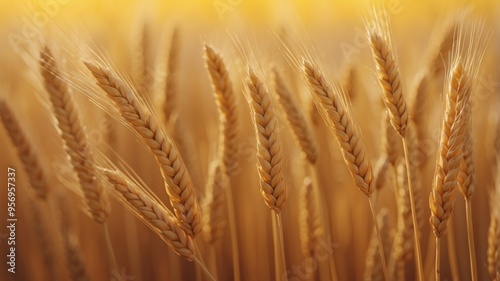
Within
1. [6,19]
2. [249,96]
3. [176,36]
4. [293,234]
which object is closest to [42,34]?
[6,19]

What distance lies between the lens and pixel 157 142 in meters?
0.97

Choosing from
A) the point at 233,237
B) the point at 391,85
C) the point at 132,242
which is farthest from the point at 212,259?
the point at 391,85

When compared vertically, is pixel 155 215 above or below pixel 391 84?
below

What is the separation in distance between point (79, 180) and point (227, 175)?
33 centimetres

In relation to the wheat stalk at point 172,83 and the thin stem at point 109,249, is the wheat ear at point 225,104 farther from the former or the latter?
the thin stem at point 109,249

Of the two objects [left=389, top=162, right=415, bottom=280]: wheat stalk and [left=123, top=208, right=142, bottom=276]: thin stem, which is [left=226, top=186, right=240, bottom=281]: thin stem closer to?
[left=123, top=208, right=142, bottom=276]: thin stem

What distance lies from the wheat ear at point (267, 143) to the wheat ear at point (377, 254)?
0.43m

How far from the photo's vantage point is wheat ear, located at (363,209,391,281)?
1359 mm

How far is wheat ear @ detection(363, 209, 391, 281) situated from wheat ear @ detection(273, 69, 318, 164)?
0.28 meters

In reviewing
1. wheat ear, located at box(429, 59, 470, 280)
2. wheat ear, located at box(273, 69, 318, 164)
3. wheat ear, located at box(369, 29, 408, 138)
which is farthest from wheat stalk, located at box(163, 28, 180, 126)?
wheat ear, located at box(429, 59, 470, 280)

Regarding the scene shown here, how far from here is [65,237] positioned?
1368 mm

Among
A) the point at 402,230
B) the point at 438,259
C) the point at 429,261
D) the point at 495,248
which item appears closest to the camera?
the point at 438,259

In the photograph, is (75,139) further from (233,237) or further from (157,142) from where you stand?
(233,237)

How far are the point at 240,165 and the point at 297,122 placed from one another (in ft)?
0.93
